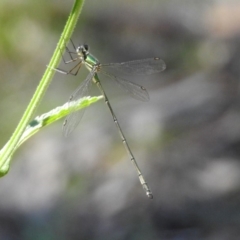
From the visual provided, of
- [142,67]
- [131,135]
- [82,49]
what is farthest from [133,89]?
[131,135]

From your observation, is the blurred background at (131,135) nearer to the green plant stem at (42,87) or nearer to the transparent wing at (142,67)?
the transparent wing at (142,67)

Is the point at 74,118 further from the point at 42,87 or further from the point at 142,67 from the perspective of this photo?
the point at 42,87

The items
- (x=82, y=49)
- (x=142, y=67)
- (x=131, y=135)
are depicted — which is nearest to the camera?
(x=82, y=49)

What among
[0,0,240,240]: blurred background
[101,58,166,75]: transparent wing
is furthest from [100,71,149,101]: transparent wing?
[0,0,240,240]: blurred background

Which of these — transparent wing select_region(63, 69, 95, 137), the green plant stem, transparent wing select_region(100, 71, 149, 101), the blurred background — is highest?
the blurred background

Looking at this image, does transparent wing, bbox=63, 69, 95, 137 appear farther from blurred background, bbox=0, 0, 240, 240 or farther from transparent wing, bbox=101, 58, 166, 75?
blurred background, bbox=0, 0, 240, 240

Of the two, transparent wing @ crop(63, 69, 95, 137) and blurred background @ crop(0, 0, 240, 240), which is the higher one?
blurred background @ crop(0, 0, 240, 240)

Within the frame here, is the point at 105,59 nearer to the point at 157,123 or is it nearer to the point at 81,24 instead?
the point at 81,24

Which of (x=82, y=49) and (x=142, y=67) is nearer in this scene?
(x=82, y=49)

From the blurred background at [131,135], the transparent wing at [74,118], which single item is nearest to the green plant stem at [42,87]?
the transparent wing at [74,118]
